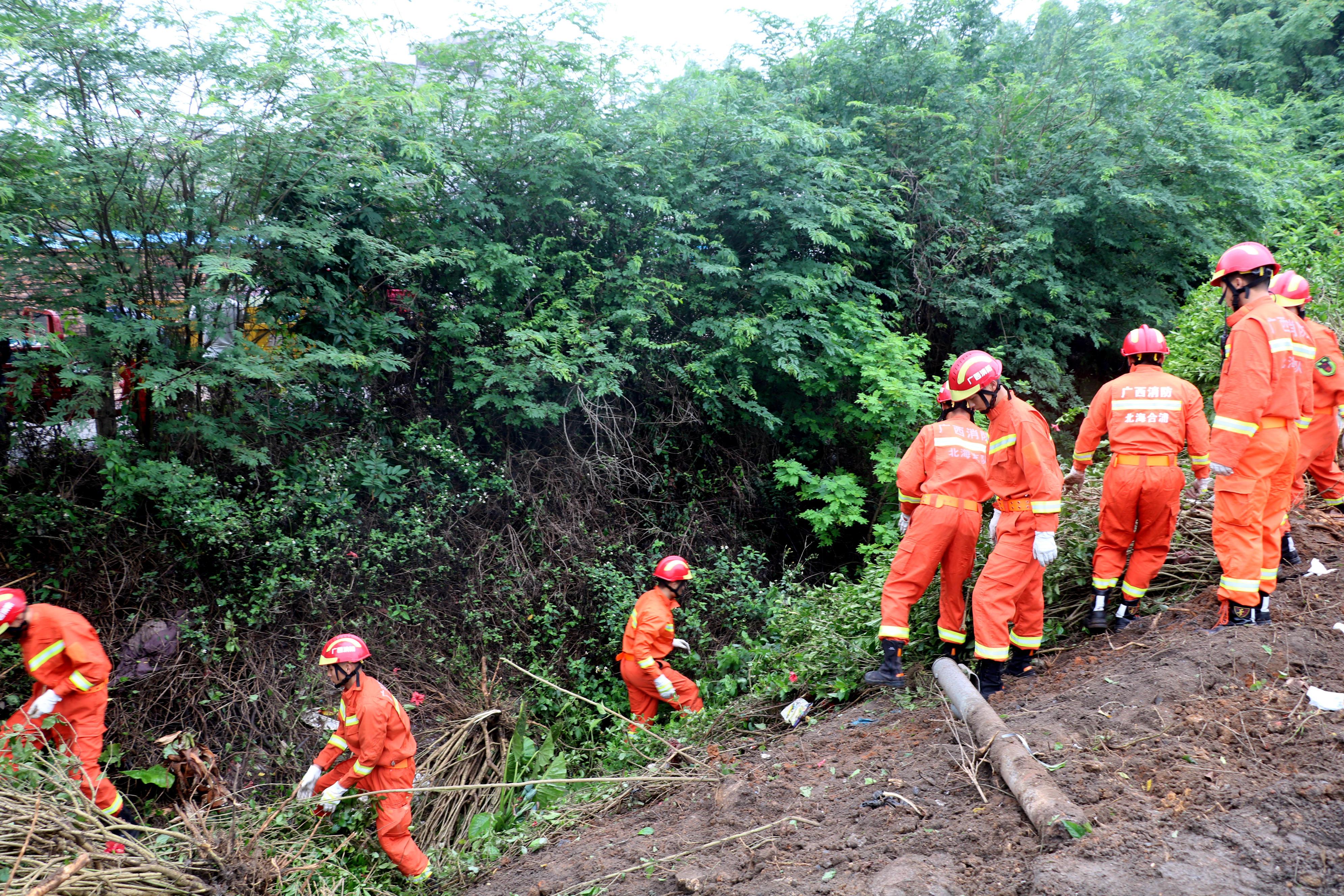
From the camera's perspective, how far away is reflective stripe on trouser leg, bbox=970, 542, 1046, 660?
15.0ft

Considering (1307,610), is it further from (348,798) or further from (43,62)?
(43,62)

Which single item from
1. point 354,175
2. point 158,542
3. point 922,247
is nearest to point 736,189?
point 922,247

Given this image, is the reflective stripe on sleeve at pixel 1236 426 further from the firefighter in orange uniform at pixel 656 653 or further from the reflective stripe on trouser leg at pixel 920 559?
the firefighter in orange uniform at pixel 656 653

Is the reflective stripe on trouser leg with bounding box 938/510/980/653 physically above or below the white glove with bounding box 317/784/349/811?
above

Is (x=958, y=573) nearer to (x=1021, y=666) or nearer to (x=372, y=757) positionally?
(x=1021, y=666)

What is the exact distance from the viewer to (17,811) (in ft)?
11.0

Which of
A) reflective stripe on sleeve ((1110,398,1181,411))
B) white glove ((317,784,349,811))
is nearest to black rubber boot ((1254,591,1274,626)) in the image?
reflective stripe on sleeve ((1110,398,1181,411))

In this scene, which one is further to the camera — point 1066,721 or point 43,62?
point 43,62

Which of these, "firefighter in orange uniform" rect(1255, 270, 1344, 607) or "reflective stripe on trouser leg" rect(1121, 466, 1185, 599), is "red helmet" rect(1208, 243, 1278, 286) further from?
"reflective stripe on trouser leg" rect(1121, 466, 1185, 599)

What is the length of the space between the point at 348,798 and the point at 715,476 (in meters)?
5.09

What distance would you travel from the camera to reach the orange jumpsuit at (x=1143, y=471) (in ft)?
16.0

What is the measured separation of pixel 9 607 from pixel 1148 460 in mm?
7365

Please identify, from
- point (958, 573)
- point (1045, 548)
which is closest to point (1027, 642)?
point (958, 573)

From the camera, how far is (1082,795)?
10.6 feet
